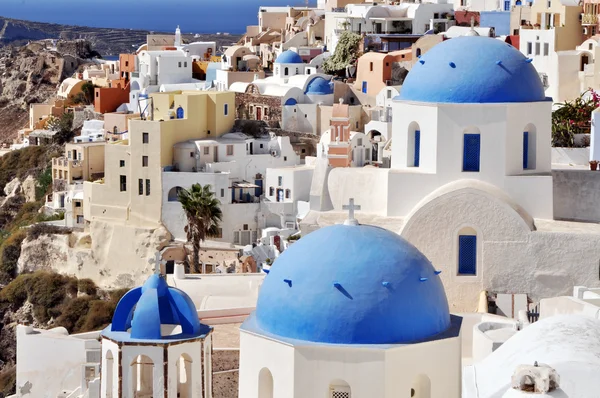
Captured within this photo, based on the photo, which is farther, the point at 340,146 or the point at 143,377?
the point at 340,146

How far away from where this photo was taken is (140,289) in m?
21.8

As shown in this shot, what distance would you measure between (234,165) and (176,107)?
2920mm

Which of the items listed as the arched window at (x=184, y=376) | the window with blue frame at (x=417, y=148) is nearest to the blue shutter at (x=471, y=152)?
the window with blue frame at (x=417, y=148)

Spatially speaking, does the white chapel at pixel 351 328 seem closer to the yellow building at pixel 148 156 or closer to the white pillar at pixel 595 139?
the white pillar at pixel 595 139

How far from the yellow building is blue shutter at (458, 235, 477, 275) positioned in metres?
23.6

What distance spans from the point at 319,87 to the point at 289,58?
6028 millimetres

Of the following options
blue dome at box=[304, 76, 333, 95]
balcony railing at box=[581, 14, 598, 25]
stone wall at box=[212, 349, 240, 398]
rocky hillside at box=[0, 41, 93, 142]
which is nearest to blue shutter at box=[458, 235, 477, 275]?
stone wall at box=[212, 349, 240, 398]

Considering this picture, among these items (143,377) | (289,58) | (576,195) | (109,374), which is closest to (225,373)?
(143,377)

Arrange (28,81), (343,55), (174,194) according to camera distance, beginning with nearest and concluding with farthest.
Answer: (174,194), (343,55), (28,81)

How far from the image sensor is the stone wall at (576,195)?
1112 inches

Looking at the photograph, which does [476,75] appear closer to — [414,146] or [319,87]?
[414,146]

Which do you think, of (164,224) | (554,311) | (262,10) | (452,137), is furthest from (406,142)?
(262,10)

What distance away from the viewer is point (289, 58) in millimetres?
63344

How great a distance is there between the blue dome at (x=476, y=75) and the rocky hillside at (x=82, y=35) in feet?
362
